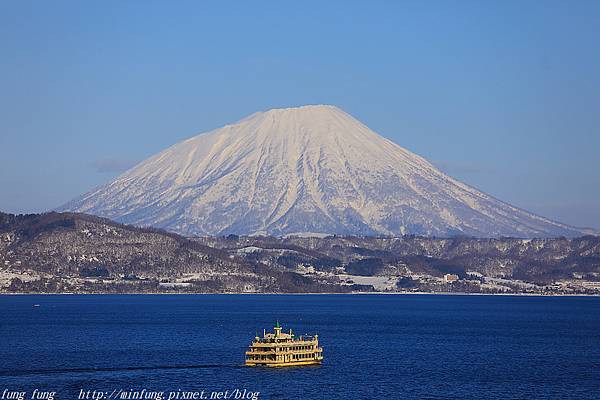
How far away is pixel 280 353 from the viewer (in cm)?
12750

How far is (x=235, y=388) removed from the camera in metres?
110

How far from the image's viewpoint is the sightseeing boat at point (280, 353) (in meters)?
127

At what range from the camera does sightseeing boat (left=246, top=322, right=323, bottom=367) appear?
127125mm

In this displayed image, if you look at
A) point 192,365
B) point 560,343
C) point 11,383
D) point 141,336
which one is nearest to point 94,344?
point 141,336

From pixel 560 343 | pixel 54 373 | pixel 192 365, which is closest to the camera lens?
pixel 54 373

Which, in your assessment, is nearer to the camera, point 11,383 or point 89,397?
point 89,397

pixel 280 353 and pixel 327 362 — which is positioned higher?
pixel 280 353

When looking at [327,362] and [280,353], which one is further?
[327,362]

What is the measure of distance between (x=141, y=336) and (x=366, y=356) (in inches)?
1506

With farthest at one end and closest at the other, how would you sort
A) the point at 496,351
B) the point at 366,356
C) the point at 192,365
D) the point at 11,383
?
the point at 496,351, the point at 366,356, the point at 192,365, the point at 11,383

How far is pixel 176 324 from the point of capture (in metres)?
195

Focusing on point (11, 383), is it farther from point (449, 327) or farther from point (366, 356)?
point (449, 327)

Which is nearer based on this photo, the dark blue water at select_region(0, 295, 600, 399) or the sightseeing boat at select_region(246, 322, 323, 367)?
the dark blue water at select_region(0, 295, 600, 399)

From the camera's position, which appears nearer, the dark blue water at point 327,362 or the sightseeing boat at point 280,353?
the dark blue water at point 327,362
